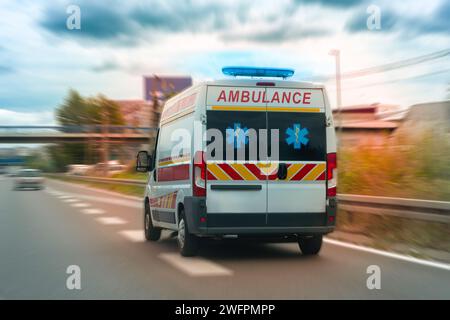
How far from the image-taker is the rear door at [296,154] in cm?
962

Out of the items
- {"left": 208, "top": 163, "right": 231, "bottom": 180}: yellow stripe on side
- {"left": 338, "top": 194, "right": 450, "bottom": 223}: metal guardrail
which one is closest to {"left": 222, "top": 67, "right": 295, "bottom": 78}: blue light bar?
{"left": 208, "top": 163, "right": 231, "bottom": 180}: yellow stripe on side

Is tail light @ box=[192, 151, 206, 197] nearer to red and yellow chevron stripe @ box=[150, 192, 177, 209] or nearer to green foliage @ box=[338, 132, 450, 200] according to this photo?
red and yellow chevron stripe @ box=[150, 192, 177, 209]

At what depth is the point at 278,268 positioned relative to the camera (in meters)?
9.07

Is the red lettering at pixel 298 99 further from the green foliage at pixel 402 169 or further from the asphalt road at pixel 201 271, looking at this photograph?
the green foliage at pixel 402 169

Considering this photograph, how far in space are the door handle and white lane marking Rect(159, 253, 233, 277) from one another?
4.67 ft

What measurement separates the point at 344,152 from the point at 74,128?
261 ft

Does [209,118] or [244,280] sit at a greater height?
[209,118]

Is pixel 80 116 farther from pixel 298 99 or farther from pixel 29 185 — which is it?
pixel 298 99

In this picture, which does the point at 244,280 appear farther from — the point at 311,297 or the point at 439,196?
the point at 439,196

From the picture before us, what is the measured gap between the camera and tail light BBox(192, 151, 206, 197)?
9404 millimetres

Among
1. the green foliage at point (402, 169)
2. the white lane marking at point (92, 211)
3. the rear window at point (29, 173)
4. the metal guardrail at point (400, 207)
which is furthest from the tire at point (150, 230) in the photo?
the rear window at point (29, 173)

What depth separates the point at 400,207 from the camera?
11.1m

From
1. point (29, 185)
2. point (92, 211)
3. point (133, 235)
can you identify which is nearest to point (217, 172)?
point (133, 235)

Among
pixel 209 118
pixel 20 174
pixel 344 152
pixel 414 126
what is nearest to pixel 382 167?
pixel 414 126
